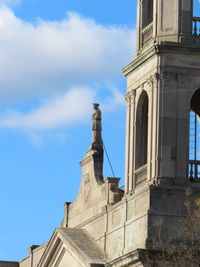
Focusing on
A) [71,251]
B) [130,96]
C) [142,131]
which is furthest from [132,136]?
[71,251]

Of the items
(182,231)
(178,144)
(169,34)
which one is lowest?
(182,231)

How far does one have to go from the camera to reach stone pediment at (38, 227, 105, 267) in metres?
61.2

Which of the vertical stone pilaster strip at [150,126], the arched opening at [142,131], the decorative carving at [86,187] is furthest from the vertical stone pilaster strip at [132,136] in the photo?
the decorative carving at [86,187]

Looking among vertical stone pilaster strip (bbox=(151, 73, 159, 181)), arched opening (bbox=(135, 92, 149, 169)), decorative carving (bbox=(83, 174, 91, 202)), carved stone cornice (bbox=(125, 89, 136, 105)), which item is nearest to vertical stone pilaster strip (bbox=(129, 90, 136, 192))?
carved stone cornice (bbox=(125, 89, 136, 105))

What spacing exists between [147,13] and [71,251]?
34.2 ft

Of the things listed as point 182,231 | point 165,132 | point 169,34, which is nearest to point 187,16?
point 169,34

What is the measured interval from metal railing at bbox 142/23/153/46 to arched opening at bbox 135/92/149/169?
7.35ft

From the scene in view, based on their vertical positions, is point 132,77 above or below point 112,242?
above

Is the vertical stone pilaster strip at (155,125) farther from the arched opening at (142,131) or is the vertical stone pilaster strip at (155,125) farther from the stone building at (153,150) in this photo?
the arched opening at (142,131)

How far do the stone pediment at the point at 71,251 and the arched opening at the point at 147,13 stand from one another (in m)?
9.30

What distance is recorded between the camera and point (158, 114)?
58.8 m

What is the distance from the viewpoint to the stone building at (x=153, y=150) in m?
57.8

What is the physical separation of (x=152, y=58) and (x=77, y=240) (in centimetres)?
881

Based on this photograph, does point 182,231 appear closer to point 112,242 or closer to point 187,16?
point 112,242
